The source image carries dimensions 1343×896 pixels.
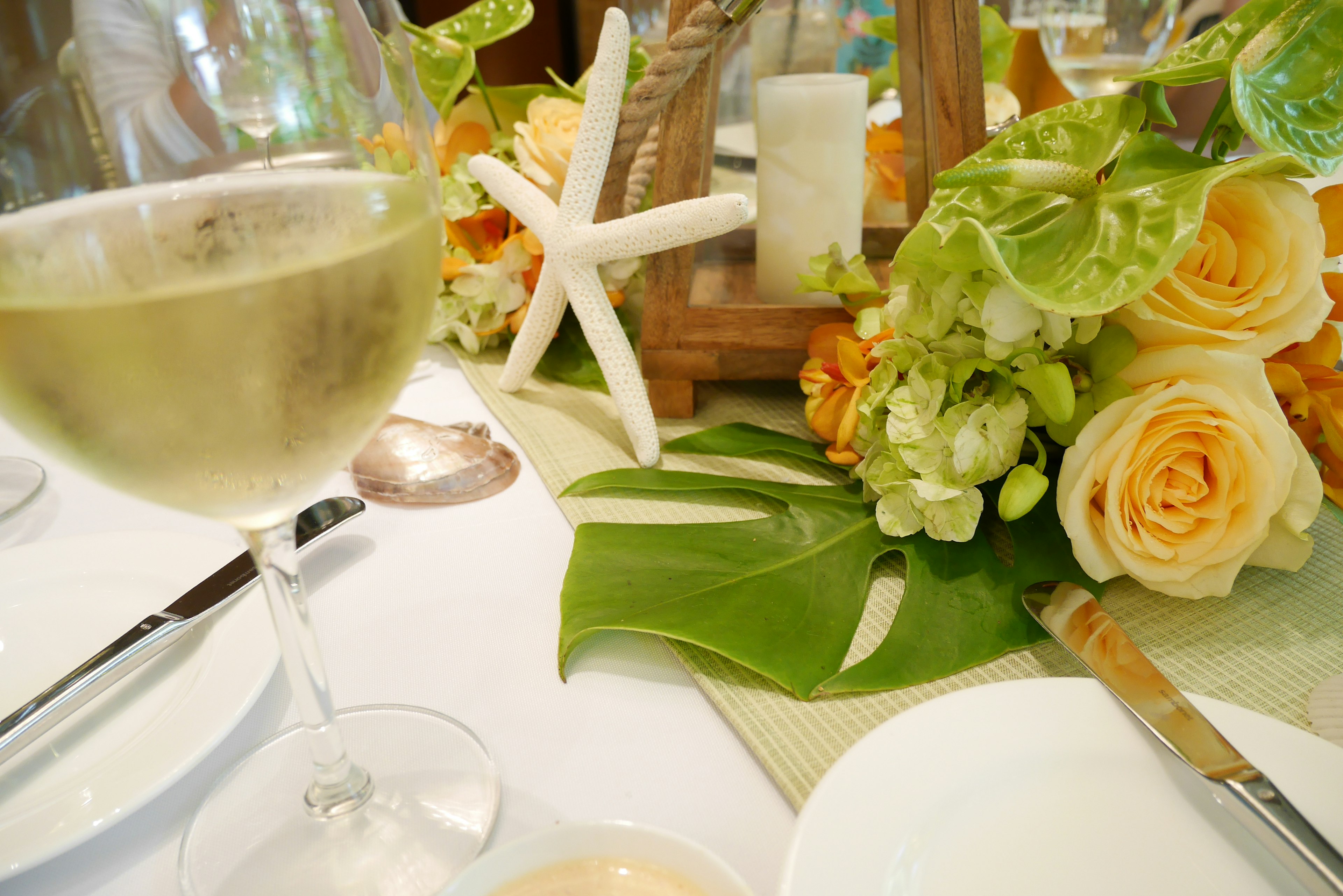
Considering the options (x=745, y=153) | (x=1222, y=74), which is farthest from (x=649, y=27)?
Result: (x=1222, y=74)

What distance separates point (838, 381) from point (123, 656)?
0.45m

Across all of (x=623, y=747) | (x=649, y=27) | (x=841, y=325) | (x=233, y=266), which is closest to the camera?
(x=233, y=266)

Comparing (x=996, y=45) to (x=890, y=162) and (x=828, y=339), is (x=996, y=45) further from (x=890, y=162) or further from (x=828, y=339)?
(x=828, y=339)

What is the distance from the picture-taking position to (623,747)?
0.39m

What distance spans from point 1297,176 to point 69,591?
27.5 inches

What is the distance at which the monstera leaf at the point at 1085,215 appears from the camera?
391 mm

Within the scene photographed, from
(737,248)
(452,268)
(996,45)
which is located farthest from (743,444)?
(996,45)

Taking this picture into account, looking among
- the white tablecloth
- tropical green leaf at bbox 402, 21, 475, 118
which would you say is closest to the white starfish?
the white tablecloth

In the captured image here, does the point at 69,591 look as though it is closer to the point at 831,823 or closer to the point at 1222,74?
the point at 831,823

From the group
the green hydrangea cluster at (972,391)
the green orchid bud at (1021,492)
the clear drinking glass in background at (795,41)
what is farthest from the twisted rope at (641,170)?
the green orchid bud at (1021,492)

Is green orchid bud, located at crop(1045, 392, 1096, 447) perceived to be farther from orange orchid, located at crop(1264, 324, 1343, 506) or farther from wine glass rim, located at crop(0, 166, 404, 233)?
wine glass rim, located at crop(0, 166, 404, 233)

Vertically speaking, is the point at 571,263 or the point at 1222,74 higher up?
the point at 1222,74

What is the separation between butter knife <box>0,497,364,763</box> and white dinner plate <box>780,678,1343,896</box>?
321mm

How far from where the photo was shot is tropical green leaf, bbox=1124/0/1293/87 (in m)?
0.41
